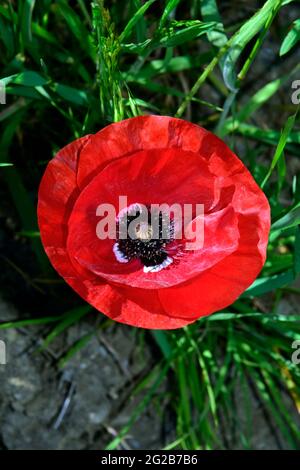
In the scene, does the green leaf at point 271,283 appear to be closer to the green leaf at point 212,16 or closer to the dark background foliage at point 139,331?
the dark background foliage at point 139,331

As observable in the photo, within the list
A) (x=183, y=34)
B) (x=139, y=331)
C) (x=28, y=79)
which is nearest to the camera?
(x=183, y=34)

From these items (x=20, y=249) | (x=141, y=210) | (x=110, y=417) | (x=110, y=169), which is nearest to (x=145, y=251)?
(x=141, y=210)

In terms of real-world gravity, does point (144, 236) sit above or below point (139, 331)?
above

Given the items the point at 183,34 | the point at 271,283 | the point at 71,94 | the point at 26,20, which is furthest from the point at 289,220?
the point at 26,20

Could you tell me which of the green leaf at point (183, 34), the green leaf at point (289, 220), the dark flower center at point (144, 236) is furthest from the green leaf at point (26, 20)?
the green leaf at point (289, 220)

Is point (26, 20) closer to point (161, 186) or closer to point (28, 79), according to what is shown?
point (28, 79)

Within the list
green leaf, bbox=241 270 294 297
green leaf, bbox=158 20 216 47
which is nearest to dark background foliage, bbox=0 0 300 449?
green leaf, bbox=241 270 294 297
